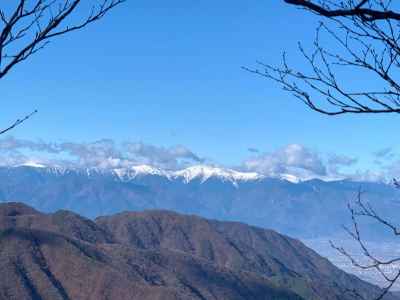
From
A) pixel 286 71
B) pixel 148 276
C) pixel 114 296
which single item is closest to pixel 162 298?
pixel 114 296

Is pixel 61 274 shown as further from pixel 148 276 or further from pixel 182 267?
pixel 182 267

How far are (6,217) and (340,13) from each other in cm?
20709

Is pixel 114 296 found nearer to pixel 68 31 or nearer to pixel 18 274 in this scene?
pixel 18 274

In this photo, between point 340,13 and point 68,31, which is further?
point 68,31

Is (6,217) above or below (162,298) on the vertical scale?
above

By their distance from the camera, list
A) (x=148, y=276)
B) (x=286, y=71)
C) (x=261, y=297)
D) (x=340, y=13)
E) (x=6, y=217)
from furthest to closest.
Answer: (x=6, y=217) → (x=261, y=297) → (x=148, y=276) → (x=286, y=71) → (x=340, y=13)

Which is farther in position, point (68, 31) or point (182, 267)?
point (182, 267)

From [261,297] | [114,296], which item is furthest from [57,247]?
[261,297]

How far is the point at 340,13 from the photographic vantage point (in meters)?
4.95

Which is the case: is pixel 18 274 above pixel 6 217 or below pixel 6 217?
below

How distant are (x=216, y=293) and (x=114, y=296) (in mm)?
40790

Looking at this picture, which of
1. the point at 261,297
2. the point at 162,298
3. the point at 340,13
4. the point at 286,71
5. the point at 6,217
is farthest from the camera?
the point at 6,217

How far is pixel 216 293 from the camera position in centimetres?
17950

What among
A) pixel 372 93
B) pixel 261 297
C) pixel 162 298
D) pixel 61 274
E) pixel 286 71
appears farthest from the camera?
pixel 261 297
